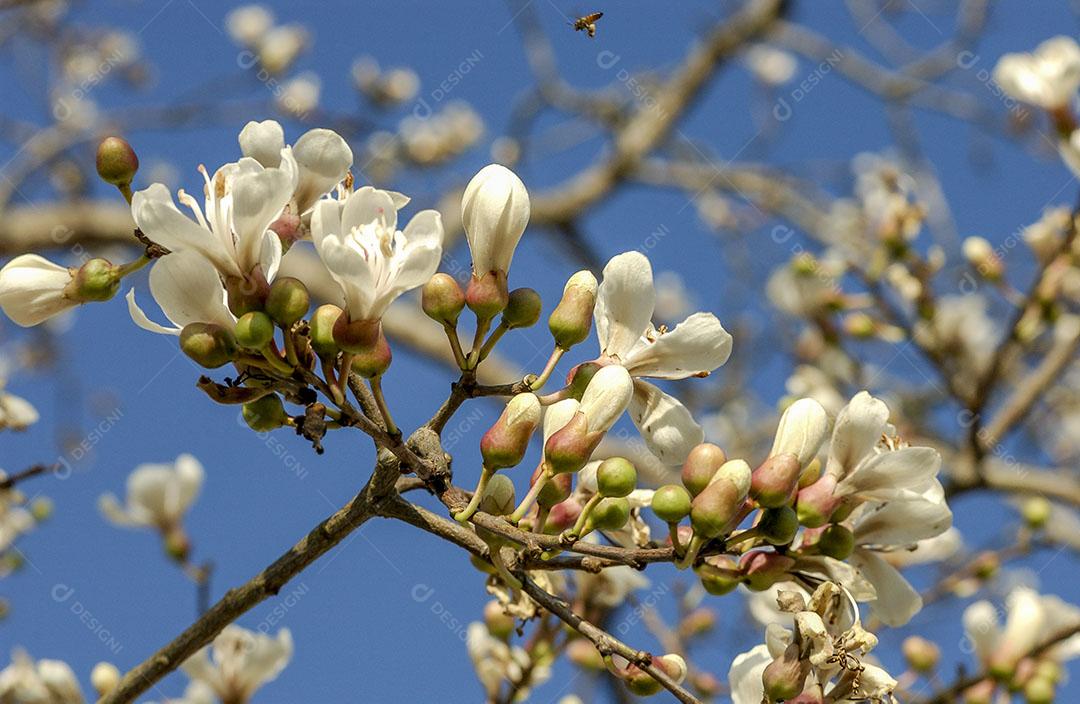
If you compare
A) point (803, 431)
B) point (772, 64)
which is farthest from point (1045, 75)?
point (772, 64)

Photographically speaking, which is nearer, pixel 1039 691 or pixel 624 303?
pixel 624 303

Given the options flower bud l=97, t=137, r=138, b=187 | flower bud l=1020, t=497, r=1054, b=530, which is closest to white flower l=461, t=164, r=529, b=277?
flower bud l=97, t=137, r=138, b=187

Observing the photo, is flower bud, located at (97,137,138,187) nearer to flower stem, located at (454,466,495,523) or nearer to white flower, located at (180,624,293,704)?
flower stem, located at (454,466,495,523)

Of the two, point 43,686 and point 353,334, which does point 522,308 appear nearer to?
point 353,334

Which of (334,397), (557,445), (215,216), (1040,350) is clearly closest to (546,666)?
(557,445)

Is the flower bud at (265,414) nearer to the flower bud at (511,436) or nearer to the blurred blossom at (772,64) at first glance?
the flower bud at (511,436)

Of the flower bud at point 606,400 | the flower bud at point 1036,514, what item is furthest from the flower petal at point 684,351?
the flower bud at point 1036,514

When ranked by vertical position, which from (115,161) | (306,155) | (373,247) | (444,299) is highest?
(115,161)

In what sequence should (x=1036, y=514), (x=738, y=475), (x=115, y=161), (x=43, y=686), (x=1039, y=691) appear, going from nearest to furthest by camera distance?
(x=738, y=475)
(x=115, y=161)
(x=43, y=686)
(x=1039, y=691)
(x=1036, y=514)
